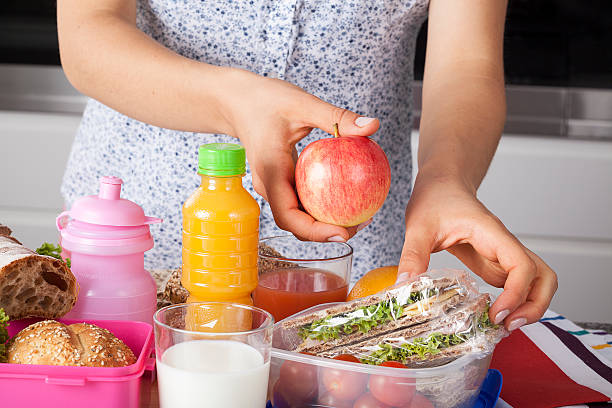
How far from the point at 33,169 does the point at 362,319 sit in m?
1.72

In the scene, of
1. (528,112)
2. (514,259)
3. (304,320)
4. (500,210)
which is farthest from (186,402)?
(528,112)

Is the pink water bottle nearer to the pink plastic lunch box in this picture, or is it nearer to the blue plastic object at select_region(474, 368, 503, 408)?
the pink plastic lunch box

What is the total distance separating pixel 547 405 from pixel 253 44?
0.69 metres

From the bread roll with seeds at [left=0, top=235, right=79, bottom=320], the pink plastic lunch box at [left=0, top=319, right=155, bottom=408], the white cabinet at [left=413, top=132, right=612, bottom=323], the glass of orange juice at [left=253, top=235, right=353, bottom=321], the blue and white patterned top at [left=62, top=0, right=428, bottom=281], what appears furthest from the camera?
the white cabinet at [left=413, top=132, right=612, bottom=323]

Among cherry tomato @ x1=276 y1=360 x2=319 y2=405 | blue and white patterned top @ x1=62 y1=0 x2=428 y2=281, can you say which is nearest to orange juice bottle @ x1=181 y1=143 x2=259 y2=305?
cherry tomato @ x1=276 y1=360 x2=319 y2=405

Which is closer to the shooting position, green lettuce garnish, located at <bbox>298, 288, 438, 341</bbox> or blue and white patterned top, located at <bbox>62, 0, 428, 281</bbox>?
green lettuce garnish, located at <bbox>298, 288, 438, 341</bbox>

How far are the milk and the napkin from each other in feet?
0.99

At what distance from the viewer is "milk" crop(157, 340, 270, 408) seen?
2.03 ft

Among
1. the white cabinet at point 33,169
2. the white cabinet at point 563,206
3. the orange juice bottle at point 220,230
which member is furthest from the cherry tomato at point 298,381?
the white cabinet at point 33,169

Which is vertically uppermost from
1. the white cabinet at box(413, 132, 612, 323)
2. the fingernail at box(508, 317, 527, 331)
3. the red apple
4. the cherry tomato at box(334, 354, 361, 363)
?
the red apple

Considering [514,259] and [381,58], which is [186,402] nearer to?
[514,259]

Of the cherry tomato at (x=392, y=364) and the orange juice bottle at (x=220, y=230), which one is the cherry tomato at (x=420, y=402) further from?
the orange juice bottle at (x=220, y=230)

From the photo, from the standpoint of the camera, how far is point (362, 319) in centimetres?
69

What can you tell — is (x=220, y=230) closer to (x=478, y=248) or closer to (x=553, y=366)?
(x=478, y=248)
